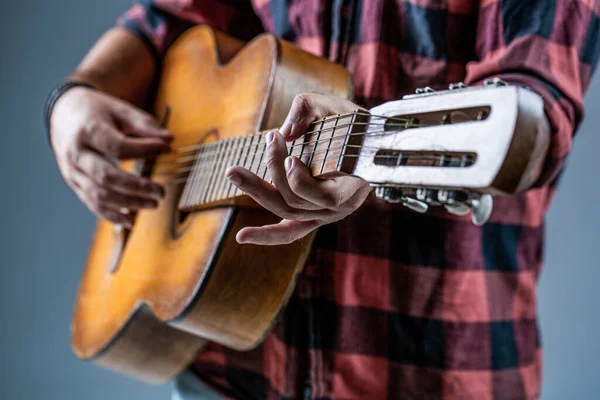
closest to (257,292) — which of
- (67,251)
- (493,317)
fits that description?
(493,317)

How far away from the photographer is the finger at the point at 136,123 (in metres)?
0.77

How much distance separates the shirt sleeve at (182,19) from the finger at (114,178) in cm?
25

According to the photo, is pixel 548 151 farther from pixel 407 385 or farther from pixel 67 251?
pixel 67 251

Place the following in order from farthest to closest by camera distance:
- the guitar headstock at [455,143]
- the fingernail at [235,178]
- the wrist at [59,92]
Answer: the wrist at [59,92] < the fingernail at [235,178] < the guitar headstock at [455,143]

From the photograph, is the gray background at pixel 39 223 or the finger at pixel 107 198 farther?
the gray background at pixel 39 223

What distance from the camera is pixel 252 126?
0.53 meters

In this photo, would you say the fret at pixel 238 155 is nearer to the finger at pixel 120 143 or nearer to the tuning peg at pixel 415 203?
the tuning peg at pixel 415 203

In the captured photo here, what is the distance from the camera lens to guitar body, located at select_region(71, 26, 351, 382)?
0.51 meters

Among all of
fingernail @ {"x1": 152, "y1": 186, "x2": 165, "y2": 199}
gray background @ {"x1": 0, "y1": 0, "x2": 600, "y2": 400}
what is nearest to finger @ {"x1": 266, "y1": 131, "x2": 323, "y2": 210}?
fingernail @ {"x1": 152, "y1": 186, "x2": 165, "y2": 199}

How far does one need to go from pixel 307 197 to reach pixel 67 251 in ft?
3.68

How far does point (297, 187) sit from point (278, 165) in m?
0.02

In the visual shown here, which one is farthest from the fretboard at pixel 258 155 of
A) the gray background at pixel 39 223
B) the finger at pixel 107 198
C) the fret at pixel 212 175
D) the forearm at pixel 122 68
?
the gray background at pixel 39 223

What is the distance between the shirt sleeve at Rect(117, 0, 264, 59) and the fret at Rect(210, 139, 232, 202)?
361mm

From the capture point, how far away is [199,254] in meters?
0.54
